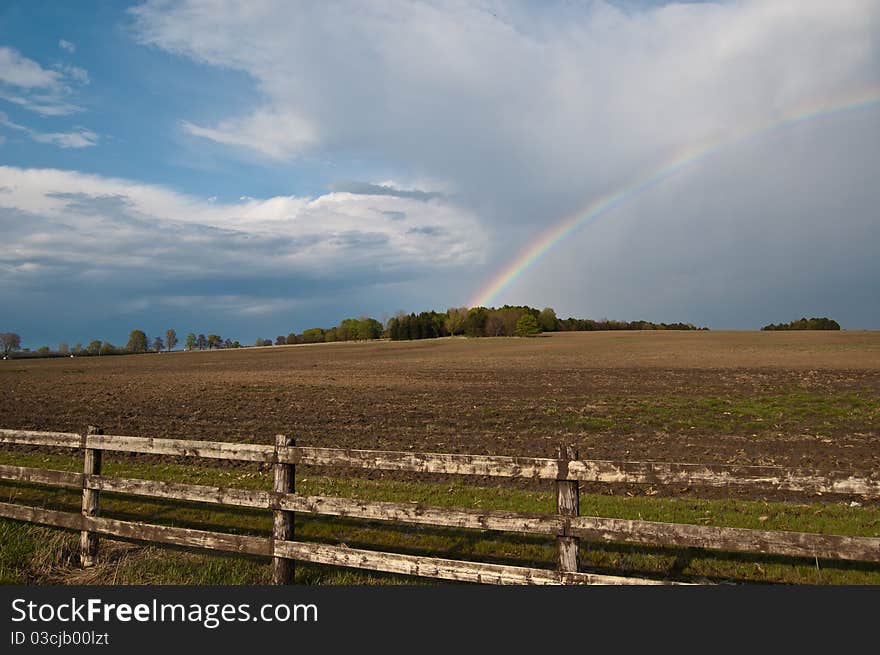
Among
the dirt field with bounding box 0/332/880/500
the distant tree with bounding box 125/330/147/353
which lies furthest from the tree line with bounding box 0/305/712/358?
the dirt field with bounding box 0/332/880/500

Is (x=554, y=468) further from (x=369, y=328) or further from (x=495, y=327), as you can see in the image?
(x=369, y=328)

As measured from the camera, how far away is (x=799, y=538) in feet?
16.7

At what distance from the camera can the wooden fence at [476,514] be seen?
515 cm

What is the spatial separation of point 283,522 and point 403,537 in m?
2.69

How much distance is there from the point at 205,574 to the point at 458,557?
316cm

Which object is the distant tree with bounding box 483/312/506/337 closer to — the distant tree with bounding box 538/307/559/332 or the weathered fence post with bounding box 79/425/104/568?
the distant tree with bounding box 538/307/559/332

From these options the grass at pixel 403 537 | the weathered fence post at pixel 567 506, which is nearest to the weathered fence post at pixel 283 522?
the grass at pixel 403 537

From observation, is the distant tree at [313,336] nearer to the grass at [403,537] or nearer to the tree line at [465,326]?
the tree line at [465,326]

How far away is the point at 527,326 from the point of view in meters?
144

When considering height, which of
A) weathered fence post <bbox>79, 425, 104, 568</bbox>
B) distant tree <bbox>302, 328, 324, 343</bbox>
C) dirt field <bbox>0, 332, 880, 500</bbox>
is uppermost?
distant tree <bbox>302, 328, 324, 343</bbox>

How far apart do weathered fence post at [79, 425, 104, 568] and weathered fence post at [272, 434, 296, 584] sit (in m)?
2.56

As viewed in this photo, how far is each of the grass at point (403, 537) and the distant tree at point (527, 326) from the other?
132843 mm

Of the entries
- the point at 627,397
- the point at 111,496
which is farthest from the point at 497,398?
the point at 111,496

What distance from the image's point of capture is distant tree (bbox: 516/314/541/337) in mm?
143750
